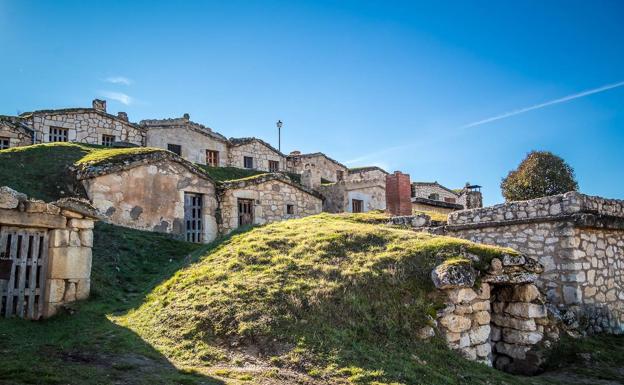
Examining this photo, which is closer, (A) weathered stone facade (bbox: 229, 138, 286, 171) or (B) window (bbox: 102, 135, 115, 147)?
(B) window (bbox: 102, 135, 115, 147)

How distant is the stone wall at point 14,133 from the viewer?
23.9m

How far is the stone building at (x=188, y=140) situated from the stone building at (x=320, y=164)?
5.66m

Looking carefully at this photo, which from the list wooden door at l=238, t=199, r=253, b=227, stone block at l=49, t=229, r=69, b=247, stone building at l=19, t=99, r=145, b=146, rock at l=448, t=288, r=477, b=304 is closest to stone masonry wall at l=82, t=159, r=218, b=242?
wooden door at l=238, t=199, r=253, b=227

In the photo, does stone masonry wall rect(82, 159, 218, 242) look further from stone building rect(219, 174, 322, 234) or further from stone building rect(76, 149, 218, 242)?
stone building rect(219, 174, 322, 234)

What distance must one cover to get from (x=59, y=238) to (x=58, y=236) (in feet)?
0.15

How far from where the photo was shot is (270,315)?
324 inches

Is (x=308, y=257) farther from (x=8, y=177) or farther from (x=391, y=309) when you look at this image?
(x=8, y=177)

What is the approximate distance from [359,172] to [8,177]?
28.1 metres

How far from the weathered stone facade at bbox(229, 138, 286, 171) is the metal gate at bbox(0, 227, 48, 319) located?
22996 mm

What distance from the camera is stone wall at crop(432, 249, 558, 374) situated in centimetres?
831

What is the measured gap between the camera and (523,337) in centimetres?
896

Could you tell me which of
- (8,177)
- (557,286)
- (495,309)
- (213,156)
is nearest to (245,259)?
(495,309)

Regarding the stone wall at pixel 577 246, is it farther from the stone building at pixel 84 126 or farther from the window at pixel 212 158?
the stone building at pixel 84 126

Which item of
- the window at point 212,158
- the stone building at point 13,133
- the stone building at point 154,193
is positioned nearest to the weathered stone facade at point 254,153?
the window at point 212,158
